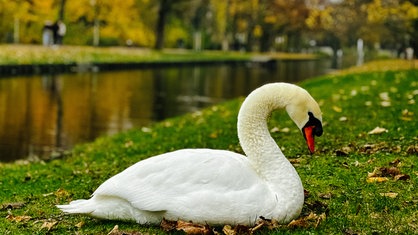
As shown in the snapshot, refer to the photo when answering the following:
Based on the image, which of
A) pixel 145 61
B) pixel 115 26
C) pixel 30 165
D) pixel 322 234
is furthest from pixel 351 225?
pixel 115 26

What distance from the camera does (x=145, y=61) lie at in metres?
47.1

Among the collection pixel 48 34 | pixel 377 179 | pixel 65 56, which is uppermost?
pixel 48 34

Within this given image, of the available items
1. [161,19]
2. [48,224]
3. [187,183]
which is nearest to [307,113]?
[187,183]

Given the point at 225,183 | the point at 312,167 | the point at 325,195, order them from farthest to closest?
the point at 312,167 → the point at 325,195 → the point at 225,183

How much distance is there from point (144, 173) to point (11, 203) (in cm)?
221

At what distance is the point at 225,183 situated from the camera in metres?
5.24

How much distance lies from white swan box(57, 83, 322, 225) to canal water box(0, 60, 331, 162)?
7.31 m

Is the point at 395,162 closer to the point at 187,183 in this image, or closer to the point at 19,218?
the point at 187,183

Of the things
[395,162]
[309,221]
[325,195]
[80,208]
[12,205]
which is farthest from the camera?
[395,162]

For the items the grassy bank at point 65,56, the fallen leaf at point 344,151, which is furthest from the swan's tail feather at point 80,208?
the grassy bank at point 65,56

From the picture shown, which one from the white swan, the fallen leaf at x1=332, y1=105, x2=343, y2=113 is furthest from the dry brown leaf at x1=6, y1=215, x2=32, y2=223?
the fallen leaf at x1=332, y1=105, x2=343, y2=113

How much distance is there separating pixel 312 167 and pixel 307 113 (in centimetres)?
215

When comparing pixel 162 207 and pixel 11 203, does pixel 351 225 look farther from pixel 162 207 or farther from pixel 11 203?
pixel 11 203

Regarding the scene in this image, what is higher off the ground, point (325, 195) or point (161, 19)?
point (161, 19)
